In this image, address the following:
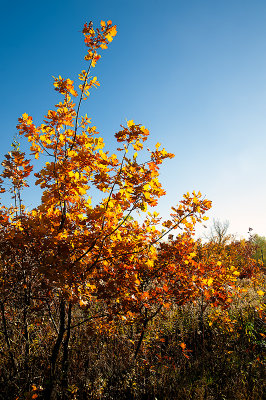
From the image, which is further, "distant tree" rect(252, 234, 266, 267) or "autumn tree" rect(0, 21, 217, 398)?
"distant tree" rect(252, 234, 266, 267)

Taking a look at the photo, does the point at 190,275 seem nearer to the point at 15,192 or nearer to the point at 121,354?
the point at 121,354

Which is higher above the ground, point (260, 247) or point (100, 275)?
point (260, 247)

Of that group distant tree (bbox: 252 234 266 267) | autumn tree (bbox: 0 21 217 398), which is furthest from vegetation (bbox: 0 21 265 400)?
distant tree (bbox: 252 234 266 267)

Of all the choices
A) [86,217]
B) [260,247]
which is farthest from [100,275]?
[260,247]

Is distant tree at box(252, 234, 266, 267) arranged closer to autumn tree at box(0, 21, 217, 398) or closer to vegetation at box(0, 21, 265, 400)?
vegetation at box(0, 21, 265, 400)

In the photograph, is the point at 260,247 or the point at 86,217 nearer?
the point at 86,217

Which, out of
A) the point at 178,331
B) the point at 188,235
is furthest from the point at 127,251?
the point at 178,331

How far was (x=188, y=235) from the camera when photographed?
157 inches

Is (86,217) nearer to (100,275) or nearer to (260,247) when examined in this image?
(100,275)

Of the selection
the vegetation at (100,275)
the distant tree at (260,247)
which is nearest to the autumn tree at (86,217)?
the vegetation at (100,275)

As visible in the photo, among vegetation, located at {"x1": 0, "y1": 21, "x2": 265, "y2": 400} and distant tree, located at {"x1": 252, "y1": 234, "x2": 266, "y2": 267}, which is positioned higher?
distant tree, located at {"x1": 252, "y1": 234, "x2": 266, "y2": 267}

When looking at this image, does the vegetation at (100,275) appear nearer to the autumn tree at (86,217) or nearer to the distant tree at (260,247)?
the autumn tree at (86,217)

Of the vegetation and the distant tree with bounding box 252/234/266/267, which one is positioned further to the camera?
the distant tree with bounding box 252/234/266/267

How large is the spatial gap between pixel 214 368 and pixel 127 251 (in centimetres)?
343
